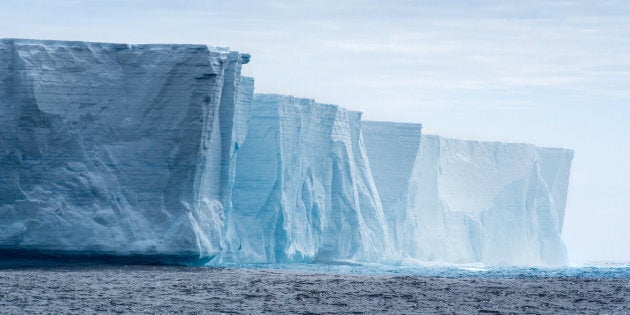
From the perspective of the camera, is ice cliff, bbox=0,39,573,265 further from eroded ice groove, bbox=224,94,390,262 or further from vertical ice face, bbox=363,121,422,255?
vertical ice face, bbox=363,121,422,255

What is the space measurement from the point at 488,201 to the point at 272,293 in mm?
30256

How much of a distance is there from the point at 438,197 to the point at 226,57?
2280 centimetres

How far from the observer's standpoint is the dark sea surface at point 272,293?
51.9ft

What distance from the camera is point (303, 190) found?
33.8 meters

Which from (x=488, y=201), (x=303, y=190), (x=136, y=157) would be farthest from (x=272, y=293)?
(x=488, y=201)

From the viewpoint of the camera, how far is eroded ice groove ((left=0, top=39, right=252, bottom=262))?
2142 cm

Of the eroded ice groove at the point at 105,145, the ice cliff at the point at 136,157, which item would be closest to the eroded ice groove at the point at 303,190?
the ice cliff at the point at 136,157

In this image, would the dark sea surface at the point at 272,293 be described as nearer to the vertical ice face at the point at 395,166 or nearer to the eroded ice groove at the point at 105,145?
the eroded ice groove at the point at 105,145

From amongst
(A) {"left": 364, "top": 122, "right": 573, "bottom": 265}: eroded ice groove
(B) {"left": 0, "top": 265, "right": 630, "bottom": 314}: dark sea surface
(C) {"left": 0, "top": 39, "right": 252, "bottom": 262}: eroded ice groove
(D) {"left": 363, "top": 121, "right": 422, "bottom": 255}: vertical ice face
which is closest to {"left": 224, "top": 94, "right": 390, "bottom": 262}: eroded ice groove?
(D) {"left": 363, "top": 121, "right": 422, "bottom": 255}: vertical ice face

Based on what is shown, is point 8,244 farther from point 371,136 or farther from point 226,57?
point 371,136

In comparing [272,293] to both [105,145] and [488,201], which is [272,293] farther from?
[488,201]

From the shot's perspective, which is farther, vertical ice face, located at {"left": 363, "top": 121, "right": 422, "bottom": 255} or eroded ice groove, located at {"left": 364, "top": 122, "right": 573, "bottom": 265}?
eroded ice groove, located at {"left": 364, "top": 122, "right": 573, "bottom": 265}

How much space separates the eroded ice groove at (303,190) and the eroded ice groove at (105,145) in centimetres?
669

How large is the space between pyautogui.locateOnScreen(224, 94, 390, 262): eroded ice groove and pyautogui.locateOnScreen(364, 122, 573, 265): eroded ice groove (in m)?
5.61
